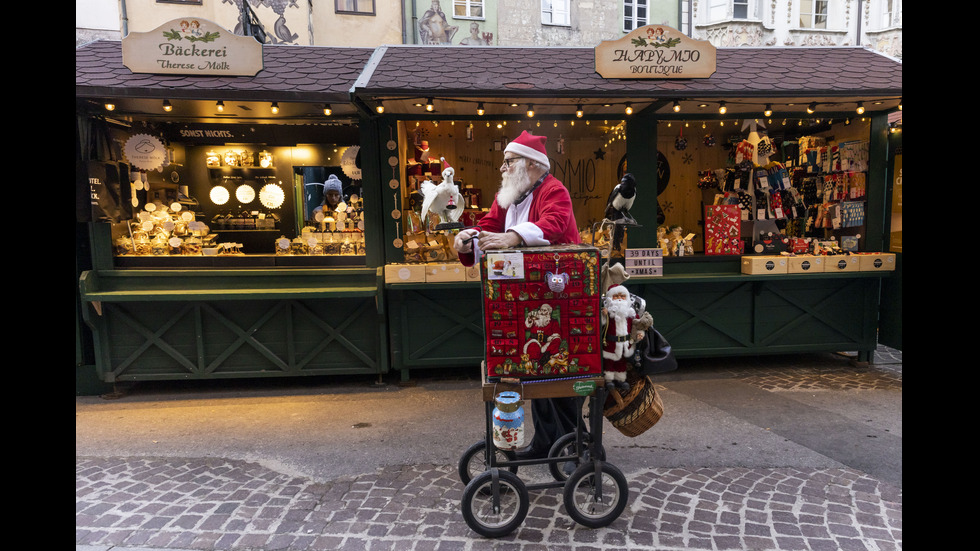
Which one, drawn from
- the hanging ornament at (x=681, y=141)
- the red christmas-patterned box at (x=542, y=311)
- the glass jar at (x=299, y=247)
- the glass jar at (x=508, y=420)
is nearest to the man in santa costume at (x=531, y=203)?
the red christmas-patterned box at (x=542, y=311)

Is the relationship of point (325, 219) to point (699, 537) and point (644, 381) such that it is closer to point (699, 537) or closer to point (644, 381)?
point (644, 381)

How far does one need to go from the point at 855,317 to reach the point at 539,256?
5312mm

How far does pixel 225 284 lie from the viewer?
567cm

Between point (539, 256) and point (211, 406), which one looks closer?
point (539, 256)

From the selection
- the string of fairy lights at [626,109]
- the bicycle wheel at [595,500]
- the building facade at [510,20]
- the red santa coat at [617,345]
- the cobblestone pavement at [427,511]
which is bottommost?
the cobblestone pavement at [427,511]

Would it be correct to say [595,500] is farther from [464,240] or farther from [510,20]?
[510,20]

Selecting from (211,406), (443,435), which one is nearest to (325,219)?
(211,406)

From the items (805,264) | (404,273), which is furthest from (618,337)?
(805,264)

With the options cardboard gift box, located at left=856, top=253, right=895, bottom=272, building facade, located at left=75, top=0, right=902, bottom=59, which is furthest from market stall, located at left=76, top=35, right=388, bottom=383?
building facade, located at left=75, top=0, right=902, bottom=59

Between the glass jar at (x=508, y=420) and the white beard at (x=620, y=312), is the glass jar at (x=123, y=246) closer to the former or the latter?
the glass jar at (x=508, y=420)

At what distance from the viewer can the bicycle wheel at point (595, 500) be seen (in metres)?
3.03

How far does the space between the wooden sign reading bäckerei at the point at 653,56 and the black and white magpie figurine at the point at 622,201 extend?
2303 mm

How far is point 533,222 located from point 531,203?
16 cm

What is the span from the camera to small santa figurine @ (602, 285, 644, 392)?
9.94ft
